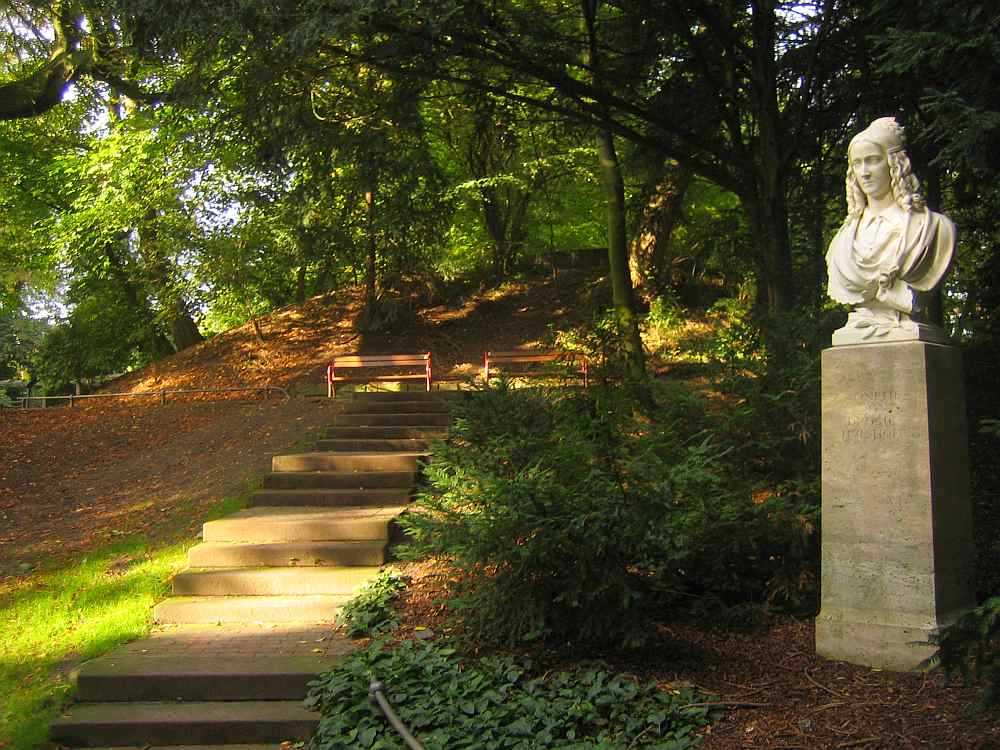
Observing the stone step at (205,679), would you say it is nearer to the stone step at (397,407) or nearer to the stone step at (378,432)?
the stone step at (378,432)

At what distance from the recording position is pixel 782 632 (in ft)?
20.9

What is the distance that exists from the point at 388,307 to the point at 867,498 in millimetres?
15209

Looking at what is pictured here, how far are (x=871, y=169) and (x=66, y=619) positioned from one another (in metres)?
7.30

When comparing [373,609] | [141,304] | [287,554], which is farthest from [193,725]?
[141,304]

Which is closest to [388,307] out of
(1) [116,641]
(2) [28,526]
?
(2) [28,526]

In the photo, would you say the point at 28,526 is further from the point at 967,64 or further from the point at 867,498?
the point at 967,64

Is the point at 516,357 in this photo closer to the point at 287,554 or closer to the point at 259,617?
the point at 287,554

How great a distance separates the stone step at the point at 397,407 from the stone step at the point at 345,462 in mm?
2462

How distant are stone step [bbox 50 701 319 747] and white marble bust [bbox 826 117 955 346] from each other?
4.30 meters

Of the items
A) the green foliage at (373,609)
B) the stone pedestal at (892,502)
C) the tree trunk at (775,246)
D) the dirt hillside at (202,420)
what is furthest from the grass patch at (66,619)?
the tree trunk at (775,246)

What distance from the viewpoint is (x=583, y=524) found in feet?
17.9

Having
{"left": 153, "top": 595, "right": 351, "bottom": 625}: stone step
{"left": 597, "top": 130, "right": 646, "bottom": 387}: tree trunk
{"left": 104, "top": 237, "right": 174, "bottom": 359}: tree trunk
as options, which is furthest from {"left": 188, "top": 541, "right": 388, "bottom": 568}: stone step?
{"left": 104, "top": 237, "right": 174, "bottom": 359}: tree trunk

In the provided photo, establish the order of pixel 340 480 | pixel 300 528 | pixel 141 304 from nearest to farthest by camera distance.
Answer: pixel 300 528 → pixel 340 480 → pixel 141 304

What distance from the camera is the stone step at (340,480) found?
10430 millimetres
